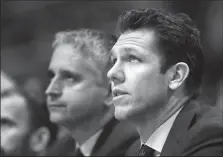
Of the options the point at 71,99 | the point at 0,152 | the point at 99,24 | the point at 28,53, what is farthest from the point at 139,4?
the point at 0,152

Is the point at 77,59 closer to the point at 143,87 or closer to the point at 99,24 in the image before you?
the point at 99,24

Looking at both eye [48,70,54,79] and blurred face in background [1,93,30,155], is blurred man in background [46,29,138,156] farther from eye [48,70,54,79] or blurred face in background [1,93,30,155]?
blurred face in background [1,93,30,155]

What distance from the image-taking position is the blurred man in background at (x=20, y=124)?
1.40m

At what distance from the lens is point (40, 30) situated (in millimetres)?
1375

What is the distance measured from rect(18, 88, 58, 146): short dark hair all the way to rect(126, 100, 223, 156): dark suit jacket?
0.51 meters

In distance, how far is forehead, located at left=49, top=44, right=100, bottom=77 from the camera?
1224mm

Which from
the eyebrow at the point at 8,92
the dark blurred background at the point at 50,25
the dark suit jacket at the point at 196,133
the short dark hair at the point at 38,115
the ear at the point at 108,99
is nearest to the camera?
the dark suit jacket at the point at 196,133

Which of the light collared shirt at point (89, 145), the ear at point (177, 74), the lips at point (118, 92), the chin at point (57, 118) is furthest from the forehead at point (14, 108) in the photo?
the ear at point (177, 74)

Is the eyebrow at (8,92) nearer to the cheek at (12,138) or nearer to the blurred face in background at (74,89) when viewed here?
the cheek at (12,138)

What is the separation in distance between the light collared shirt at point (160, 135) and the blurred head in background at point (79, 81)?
0.25 meters

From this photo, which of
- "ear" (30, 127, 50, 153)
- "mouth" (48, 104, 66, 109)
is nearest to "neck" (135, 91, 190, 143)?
"mouth" (48, 104, 66, 109)

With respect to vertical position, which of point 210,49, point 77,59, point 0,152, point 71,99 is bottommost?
point 0,152

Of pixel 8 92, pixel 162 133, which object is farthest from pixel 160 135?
pixel 8 92

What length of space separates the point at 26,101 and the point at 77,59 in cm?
31
